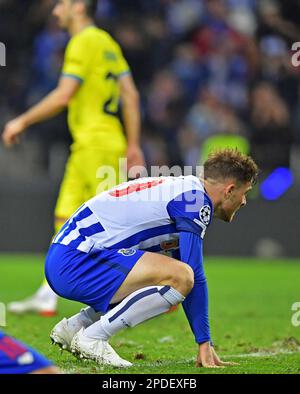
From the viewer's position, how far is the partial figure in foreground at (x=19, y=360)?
3.74 meters

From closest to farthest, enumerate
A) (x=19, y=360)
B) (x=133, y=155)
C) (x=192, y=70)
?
(x=19, y=360) → (x=133, y=155) → (x=192, y=70)

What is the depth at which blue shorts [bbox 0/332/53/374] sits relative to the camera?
374 centimetres

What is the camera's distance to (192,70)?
Result: 1436cm

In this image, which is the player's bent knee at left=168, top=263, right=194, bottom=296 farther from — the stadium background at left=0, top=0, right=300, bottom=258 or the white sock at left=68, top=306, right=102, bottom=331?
the stadium background at left=0, top=0, right=300, bottom=258

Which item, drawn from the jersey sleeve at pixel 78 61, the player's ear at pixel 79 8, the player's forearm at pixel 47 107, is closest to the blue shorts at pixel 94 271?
the player's forearm at pixel 47 107

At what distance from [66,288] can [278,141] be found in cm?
866

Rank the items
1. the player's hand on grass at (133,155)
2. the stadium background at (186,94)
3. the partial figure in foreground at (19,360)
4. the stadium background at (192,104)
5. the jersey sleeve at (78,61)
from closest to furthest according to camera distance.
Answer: the partial figure in foreground at (19,360), the jersey sleeve at (78,61), the player's hand on grass at (133,155), the stadium background at (192,104), the stadium background at (186,94)

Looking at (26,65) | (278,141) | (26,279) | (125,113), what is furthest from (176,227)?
(26,65)

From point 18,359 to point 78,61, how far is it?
4.67 metres

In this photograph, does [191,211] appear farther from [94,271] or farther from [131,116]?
[131,116]

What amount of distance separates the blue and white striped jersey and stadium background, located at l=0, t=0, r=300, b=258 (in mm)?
7518

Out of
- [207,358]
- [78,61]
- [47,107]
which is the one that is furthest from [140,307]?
[78,61]

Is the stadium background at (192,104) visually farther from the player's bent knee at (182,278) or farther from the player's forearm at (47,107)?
the player's bent knee at (182,278)

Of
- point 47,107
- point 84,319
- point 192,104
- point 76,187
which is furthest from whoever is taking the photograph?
point 192,104
